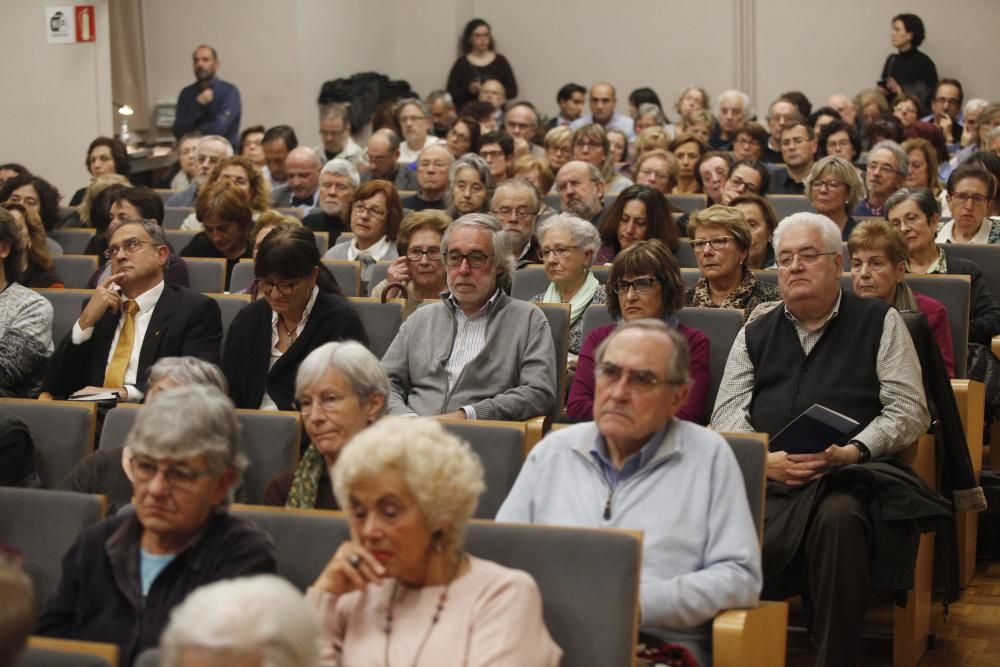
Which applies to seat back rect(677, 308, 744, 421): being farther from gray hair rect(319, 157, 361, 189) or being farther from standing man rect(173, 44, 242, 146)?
standing man rect(173, 44, 242, 146)

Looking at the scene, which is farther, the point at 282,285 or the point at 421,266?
the point at 421,266

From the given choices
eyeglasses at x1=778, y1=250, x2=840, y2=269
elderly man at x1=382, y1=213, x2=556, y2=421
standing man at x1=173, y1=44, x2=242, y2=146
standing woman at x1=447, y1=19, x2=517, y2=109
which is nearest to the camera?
eyeglasses at x1=778, y1=250, x2=840, y2=269

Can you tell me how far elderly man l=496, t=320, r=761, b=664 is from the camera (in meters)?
2.48

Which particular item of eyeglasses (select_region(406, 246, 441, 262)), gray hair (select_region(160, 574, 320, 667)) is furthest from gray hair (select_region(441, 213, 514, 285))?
gray hair (select_region(160, 574, 320, 667))

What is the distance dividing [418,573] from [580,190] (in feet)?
12.7

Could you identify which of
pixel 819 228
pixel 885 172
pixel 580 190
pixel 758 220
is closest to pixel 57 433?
pixel 819 228

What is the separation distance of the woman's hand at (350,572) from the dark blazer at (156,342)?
2.07 meters

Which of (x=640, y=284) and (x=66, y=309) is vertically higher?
(x=640, y=284)

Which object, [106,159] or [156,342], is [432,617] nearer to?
[156,342]

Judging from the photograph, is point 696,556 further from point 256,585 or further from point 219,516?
point 256,585

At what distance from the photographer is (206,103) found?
9664 millimetres

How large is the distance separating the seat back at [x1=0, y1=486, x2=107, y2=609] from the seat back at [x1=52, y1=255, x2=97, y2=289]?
2.86m

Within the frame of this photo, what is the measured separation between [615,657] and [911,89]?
927 cm

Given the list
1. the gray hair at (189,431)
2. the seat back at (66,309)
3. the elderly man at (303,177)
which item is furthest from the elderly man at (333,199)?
the gray hair at (189,431)
